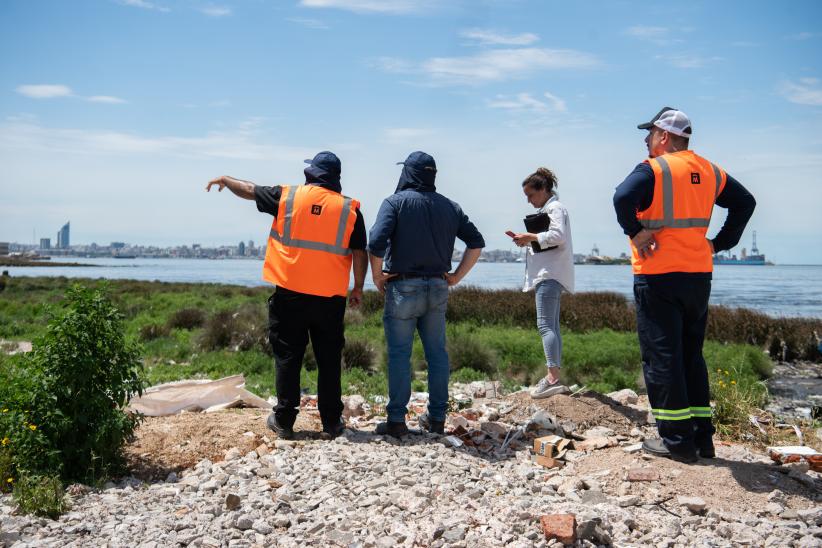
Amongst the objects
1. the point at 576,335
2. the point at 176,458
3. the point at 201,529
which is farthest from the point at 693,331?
the point at 576,335

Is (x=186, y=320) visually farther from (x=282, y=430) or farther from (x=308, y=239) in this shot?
(x=308, y=239)

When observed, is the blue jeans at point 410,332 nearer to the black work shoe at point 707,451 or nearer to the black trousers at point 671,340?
the black trousers at point 671,340

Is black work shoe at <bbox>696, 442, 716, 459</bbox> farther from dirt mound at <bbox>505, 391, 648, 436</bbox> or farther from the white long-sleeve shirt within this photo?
the white long-sleeve shirt

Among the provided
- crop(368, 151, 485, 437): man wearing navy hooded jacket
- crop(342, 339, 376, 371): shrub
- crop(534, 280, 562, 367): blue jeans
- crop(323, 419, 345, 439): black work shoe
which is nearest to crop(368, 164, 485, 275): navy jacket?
crop(368, 151, 485, 437): man wearing navy hooded jacket

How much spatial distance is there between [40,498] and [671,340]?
431 centimetres

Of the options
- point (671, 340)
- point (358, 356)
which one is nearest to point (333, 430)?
point (671, 340)

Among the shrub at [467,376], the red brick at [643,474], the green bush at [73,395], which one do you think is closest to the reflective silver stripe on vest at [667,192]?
the red brick at [643,474]

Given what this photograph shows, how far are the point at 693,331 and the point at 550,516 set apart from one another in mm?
2039

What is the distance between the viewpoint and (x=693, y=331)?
16.7 ft

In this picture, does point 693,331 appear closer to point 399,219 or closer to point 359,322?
point 399,219

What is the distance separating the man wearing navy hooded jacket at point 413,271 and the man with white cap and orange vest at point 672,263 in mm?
1457

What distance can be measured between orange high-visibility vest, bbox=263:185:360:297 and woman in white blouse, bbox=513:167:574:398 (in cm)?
180

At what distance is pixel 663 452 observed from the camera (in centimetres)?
509

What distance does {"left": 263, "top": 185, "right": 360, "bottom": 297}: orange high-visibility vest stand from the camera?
17.9 feet
